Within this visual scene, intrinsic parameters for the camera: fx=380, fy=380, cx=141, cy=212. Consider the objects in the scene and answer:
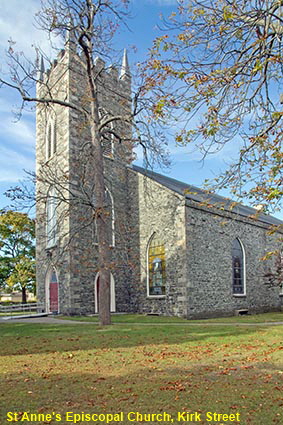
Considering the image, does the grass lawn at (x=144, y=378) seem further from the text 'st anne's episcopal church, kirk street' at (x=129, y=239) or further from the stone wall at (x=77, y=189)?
the stone wall at (x=77, y=189)

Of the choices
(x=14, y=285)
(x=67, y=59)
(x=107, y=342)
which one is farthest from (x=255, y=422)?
(x=14, y=285)

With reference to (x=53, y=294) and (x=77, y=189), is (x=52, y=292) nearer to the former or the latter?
(x=53, y=294)

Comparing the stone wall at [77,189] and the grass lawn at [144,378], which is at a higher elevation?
the stone wall at [77,189]

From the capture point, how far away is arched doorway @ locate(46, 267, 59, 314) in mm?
20391

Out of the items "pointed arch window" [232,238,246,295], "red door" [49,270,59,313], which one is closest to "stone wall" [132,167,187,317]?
"red door" [49,270,59,313]

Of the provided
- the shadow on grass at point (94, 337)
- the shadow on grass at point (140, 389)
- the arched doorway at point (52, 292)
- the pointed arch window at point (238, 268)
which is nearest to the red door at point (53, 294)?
the arched doorway at point (52, 292)

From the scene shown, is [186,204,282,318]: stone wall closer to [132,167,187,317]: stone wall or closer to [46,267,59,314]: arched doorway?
[132,167,187,317]: stone wall

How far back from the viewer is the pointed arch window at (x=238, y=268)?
21.8 meters

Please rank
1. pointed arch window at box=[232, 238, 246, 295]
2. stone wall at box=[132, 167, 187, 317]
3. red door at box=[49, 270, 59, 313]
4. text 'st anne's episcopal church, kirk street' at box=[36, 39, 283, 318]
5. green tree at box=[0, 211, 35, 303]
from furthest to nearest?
green tree at box=[0, 211, 35, 303]
pointed arch window at box=[232, 238, 246, 295]
red door at box=[49, 270, 59, 313]
text 'st anne's episcopal church, kirk street' at box=[36, 39, 283, 318]
stone wall at box=[132, 167, 187, 317]

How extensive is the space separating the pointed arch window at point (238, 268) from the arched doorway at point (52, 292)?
9.84 m

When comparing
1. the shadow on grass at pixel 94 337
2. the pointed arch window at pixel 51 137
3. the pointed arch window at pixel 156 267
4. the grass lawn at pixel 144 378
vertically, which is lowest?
the shadow on grass at pixel 94 337

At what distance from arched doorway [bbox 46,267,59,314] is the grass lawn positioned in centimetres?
892

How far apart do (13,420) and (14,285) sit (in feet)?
109

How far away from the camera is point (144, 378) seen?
6.38 metres
